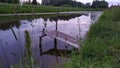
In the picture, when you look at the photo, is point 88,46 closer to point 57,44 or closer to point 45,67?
point 45,67

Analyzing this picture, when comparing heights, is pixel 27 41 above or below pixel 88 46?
above

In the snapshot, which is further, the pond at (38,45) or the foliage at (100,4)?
the foliage at (100,4)

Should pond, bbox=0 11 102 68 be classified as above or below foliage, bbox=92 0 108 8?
above

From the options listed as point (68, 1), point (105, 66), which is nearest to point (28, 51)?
point (105, 66)

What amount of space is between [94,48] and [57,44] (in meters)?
6.27

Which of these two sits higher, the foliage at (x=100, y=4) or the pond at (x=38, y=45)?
the pond at (x=38, y=45)

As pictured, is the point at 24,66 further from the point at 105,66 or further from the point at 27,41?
the point at 105,66

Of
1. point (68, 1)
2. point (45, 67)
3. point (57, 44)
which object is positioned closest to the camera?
point (45, 67)

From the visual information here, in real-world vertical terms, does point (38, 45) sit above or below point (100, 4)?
above

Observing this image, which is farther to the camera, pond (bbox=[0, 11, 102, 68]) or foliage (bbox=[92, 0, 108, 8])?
foliage (bbox=[92, 0, 108, 8])

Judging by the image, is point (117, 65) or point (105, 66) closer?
point (105, 66)

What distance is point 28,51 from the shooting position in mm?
1944

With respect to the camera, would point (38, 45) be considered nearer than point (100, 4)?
Yes

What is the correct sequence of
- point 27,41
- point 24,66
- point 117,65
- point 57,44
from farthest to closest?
point 57,44, point 117,65, point 24,66, point 27,41
